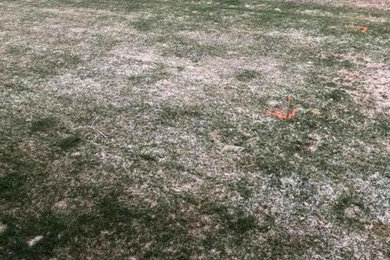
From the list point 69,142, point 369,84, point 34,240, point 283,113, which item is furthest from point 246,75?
point 34,240

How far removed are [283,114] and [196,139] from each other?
0.52 m

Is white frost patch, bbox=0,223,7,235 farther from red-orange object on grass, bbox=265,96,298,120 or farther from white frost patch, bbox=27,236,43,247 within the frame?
red-orange object on grass, bbox=265,96,298,120

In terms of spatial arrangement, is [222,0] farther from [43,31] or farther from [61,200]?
[61,200]

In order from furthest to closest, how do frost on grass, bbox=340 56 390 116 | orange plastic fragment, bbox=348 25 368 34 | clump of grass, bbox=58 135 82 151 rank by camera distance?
1. orange plastic fragment, bbox=348 25 368 34
2. frost on grass, bbox=340 56 390 116
3. clump of grass, bbox=58 135 82 151

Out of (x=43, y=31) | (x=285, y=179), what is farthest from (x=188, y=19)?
(x=285, y=179)

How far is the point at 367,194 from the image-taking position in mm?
1875

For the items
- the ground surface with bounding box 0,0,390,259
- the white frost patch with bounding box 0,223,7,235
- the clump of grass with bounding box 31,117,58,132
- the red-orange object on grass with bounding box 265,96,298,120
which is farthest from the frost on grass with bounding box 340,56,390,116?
the white frost patch with bounding box 0,223,7,235

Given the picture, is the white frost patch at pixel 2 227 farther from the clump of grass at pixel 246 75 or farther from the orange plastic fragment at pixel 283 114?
the clump of grass at pixel 246 75

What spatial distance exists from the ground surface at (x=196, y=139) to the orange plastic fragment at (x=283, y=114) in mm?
52

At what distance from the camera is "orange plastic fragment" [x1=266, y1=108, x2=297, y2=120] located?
2.40 m

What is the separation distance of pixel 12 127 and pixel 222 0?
8.28 ft

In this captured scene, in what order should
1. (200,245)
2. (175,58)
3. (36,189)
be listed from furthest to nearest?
(175,58)
(36,189)
(200,245)

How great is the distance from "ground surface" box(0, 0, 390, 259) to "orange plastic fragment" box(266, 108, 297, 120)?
5 cm

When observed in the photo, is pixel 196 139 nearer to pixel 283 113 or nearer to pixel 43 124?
pixel 283 113
